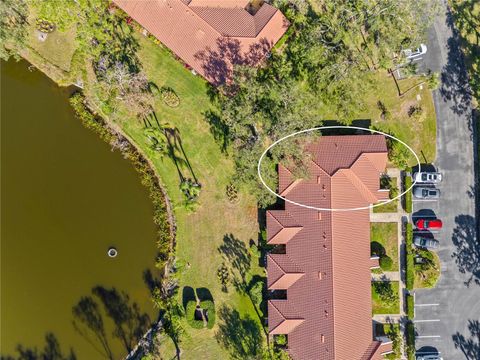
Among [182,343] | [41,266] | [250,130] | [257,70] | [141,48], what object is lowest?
[182,343]

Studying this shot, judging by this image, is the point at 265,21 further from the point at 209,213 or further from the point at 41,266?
the point at 41,266

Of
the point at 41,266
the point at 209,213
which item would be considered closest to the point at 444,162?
the point at 209,213

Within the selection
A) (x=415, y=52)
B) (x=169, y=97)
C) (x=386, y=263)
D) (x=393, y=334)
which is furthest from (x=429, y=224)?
(x=169, y=97)

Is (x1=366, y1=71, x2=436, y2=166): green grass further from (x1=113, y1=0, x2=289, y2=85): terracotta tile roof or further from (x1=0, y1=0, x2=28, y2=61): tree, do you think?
(x1=0, y1=0, x2=28, y2=61): tree

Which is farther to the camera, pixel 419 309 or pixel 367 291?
pixel 419 309

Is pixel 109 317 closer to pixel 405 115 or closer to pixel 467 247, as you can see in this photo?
pixel 405 115

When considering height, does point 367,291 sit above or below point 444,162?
below
